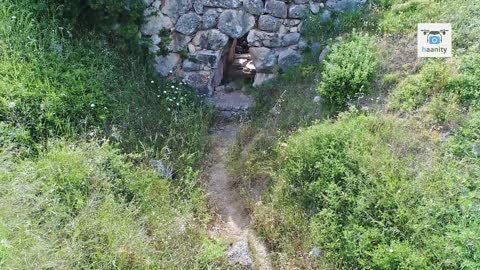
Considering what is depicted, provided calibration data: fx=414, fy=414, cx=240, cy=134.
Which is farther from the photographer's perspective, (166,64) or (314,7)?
(166,64)

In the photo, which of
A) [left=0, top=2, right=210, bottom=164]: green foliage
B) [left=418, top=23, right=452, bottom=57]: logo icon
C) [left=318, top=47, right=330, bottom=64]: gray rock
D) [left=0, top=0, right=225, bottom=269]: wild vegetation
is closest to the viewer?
[left=0, top=0, right=225, bottom=269]: wild vegetation

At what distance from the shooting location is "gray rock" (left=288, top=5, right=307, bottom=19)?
6.39m

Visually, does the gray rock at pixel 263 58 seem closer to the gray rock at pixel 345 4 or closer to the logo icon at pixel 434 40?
the gray rock at pixel 345 4

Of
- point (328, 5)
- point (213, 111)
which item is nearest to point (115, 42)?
point (213, 111)

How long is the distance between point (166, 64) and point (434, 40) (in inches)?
153

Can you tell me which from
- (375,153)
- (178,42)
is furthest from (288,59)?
(375,153)

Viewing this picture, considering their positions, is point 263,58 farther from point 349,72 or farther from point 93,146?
point 93,146

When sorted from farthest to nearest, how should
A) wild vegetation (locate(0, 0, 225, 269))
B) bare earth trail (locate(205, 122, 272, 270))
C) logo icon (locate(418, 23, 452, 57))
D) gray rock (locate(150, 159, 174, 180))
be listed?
1. logo icon (locate(418, 23, 452, 57))
2. gray rock (locate(150, 159, 174, 180))
3. bare earth trail (locate(205, 122, 272, 270))
4. wild vegetation (locate(0, 0, 225, 269))

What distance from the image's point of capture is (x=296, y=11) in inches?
252

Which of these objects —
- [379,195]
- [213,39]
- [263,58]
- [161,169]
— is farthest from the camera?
[263,58]

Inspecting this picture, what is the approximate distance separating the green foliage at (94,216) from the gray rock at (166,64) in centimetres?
234

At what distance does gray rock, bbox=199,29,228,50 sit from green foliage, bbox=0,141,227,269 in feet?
8.88

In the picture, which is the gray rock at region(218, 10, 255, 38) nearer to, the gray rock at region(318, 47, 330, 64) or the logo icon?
the gray rock at region(318, 47, 330, 64)

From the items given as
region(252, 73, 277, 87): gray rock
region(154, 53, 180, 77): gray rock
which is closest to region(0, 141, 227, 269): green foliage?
region(154, 53, 180, 77): gray rock
